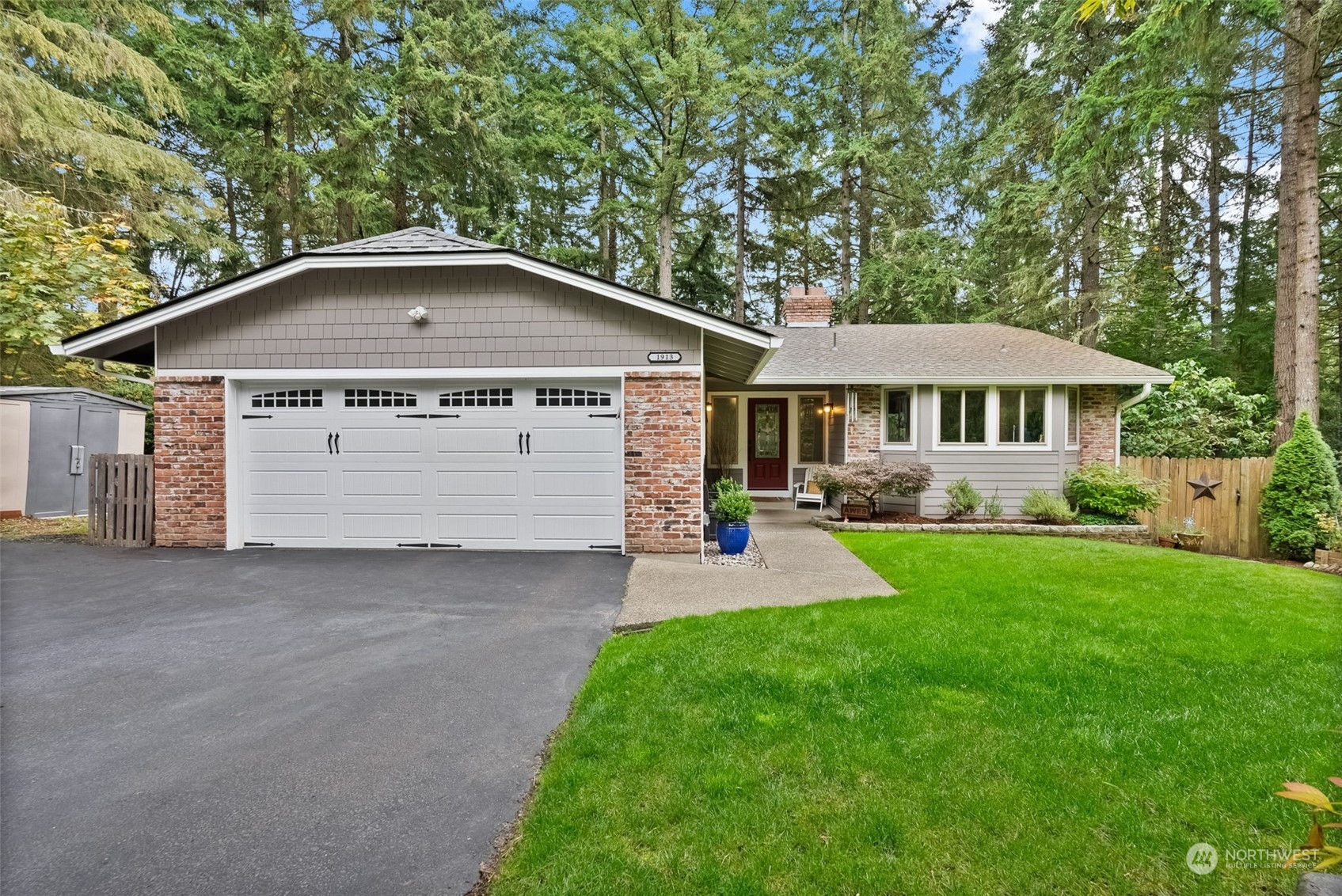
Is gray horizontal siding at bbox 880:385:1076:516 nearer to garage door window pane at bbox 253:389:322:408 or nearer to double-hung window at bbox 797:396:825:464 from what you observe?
double-hung window at bbox 797:396:825:464

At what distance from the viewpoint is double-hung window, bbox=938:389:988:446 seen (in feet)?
35.1

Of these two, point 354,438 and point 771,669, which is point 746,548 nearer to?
point 771,669

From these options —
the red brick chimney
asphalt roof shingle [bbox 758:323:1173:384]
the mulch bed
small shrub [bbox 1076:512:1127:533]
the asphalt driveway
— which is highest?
the red brick chimney

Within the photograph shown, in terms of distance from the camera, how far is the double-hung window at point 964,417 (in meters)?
10.7

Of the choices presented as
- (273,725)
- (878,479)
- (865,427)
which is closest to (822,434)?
(865,427)

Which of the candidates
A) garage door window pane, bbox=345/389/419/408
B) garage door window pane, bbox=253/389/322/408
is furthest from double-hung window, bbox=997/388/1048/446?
garage door window pane, bbox=253/389/322/408

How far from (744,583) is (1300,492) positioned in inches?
348

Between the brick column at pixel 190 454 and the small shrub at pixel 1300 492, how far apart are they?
48.2 ft

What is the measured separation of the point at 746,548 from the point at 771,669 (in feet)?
13.8

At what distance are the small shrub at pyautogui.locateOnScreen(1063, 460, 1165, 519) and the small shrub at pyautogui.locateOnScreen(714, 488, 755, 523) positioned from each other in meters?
6.75

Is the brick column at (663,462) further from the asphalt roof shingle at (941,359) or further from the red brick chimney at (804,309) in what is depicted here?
the red brick chimney at (804,309)

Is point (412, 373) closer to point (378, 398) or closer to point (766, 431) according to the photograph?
point (378, 398)

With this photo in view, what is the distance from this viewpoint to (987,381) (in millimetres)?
10383

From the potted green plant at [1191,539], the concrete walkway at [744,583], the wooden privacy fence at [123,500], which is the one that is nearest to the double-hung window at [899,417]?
the concrete walkway at [744,583]
